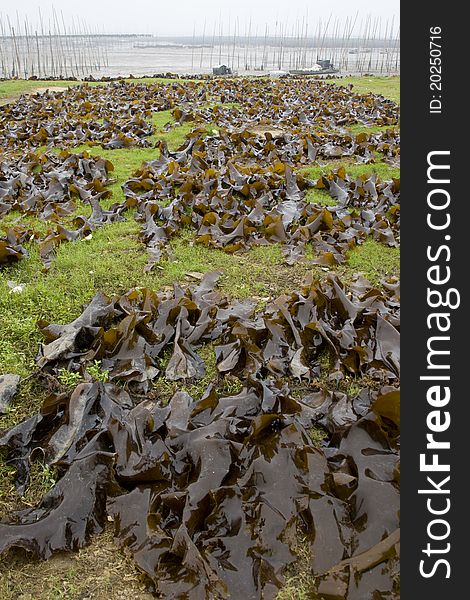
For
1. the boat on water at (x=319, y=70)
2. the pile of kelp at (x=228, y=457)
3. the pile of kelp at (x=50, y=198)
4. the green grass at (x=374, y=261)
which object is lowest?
the pile of kelp at (x=228, y=457)

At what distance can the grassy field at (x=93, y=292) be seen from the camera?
1772mm

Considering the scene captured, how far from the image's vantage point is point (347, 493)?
6.35 ft

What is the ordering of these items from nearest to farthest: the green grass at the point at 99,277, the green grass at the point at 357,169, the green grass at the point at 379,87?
the green grass at the point at 99,277, the green grass at the point at 357,169, the green grass at the point at 379,87

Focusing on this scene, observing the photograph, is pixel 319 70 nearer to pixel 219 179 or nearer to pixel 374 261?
pixel 219 179

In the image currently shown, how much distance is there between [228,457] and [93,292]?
194 cm

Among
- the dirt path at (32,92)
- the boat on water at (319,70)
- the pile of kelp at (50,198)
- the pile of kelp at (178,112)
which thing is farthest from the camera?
the boat on water at (319,70)

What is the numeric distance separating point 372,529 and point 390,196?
434cm

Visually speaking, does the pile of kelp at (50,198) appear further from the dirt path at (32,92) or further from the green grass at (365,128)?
the dirt path at (32,92)

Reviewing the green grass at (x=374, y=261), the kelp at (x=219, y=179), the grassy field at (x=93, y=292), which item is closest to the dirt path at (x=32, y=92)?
the kelp at (x=219, y=179)

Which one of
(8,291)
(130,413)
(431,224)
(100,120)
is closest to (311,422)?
(130,413)

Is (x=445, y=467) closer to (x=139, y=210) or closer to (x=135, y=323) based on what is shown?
(x=135, y=323)

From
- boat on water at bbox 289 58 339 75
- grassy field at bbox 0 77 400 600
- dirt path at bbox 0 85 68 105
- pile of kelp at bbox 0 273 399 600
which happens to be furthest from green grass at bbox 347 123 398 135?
boat on water at bbox 289 58 339 75

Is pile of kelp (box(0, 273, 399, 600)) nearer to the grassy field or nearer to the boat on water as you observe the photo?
the grassy field

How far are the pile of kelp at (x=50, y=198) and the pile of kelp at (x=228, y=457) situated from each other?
1.74m
